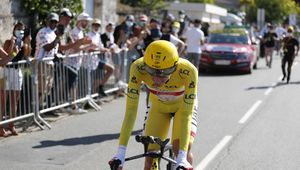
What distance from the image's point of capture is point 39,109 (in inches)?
412

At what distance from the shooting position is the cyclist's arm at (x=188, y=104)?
15.9ft

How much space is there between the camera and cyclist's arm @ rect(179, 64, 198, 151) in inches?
191

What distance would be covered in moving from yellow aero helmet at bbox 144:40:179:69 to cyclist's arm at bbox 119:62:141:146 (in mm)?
439

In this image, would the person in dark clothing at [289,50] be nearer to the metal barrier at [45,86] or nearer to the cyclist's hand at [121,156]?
the metal barrier at [45,86]

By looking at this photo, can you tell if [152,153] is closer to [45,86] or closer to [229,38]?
[45,86]

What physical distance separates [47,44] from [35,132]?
1.71 meters

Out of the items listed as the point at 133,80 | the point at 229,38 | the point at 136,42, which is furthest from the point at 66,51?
the point at 229,38

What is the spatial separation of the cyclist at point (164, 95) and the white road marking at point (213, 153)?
2105mm

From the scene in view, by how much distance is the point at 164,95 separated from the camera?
554 centimetres

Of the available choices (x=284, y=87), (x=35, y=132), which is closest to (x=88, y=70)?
(x=35, y=132)

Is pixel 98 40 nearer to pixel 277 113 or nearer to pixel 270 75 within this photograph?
pixel 277 113

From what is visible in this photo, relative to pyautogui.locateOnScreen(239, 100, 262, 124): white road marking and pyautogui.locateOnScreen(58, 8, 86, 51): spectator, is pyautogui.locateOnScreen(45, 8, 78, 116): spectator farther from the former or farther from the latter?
pyautogui.locateOnScreen(239, 100, 262, 124): white road marking

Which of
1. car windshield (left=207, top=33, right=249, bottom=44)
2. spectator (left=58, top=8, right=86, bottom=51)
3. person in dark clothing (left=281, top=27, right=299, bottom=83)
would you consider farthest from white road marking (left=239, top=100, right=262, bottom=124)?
car windshield (left=207, top=33, right=249, bottom=44)

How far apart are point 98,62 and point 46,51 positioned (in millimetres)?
2658
